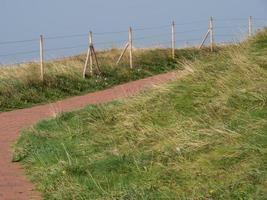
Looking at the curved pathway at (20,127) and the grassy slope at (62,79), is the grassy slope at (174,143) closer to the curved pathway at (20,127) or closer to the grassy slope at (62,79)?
the curved pathway at (20,127)

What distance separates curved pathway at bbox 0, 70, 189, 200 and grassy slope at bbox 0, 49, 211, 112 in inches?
28.2

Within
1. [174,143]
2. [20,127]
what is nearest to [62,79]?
[20,127]

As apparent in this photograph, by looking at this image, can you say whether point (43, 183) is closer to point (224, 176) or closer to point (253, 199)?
point (224, 176)

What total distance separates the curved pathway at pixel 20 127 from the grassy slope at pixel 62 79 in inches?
28.2

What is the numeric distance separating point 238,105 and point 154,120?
1.38 metres

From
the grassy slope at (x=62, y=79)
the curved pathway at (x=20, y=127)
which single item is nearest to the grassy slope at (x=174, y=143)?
the curved pathway at (x=20, y=127)

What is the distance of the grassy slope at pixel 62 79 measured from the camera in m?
16.2

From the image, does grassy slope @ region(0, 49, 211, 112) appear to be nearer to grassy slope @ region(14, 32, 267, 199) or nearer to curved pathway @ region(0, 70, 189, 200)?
curved pathway @ region(0, 70, 189, 200)

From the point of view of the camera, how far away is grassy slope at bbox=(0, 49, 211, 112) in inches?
638

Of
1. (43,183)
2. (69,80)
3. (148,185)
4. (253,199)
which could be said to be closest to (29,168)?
(43,183)

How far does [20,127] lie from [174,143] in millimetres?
5967

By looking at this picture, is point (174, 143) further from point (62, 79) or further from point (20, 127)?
point (62, 79)

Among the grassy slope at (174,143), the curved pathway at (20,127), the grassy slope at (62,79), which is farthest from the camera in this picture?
the grassy slope at (62,79)

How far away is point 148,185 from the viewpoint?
6.09 metres
